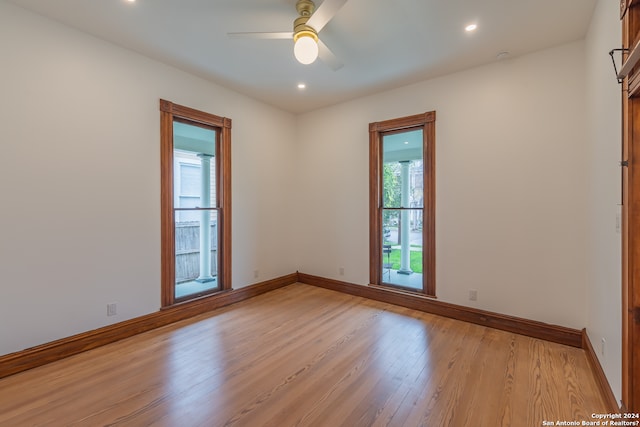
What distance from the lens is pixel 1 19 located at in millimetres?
2244

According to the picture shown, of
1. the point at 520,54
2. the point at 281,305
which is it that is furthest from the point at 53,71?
the point at 520,54

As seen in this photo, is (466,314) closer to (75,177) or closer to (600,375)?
(600,375)

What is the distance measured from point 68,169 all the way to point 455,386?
373 cm

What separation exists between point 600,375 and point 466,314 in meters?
1.30

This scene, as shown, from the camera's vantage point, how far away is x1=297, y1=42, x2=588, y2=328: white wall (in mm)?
2781

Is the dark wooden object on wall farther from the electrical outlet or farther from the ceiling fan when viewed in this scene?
the electrical outlet

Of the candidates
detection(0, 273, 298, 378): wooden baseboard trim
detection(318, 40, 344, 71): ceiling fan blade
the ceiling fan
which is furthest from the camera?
detection(318, 40, 344, 71): ceiling fan blade

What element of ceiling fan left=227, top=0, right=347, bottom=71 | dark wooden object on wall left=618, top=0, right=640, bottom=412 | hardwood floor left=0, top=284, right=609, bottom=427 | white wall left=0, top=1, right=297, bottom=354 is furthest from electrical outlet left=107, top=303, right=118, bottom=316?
dark wooden object on wall left=618, top=0, right=640, bottom=412

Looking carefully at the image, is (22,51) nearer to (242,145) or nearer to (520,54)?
Answer: (242,145)

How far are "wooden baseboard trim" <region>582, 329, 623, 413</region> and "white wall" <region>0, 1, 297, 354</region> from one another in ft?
12.9

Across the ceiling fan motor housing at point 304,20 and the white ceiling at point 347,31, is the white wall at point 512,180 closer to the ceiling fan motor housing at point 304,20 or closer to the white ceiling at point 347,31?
the white ceiling at point 347,31

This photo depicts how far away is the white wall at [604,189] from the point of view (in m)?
1.78

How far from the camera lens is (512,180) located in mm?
3084

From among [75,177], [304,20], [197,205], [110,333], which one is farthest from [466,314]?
[75,177]
